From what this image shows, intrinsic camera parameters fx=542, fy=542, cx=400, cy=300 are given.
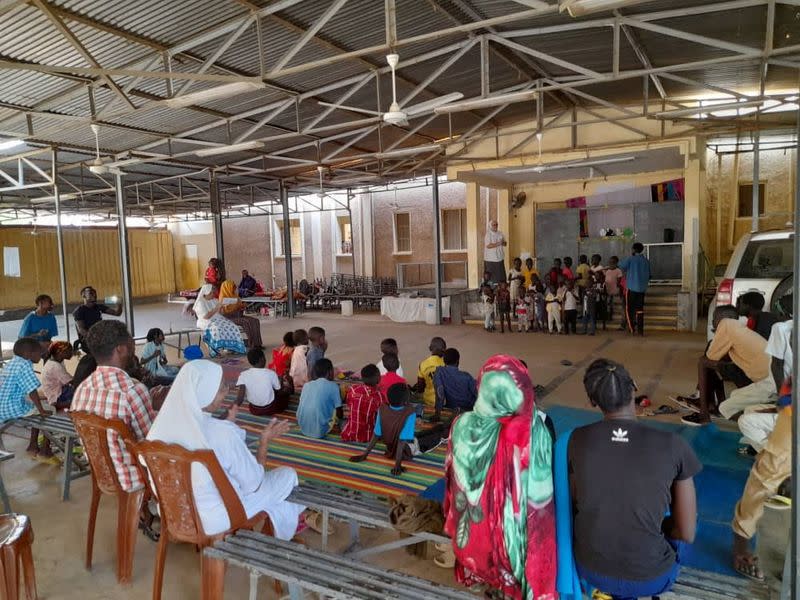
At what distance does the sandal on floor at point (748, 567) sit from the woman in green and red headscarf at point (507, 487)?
1589 mm

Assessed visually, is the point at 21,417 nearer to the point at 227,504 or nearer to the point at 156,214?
the point at 227,504

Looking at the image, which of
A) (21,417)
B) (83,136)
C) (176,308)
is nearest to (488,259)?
(83,136)

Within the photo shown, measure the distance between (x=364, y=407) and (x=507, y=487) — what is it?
306cm

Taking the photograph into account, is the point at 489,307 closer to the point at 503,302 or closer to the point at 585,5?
the point at 503,302

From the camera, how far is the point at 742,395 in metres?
4.61

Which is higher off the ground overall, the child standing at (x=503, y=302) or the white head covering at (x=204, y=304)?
the white head covering at (x=204, y=304)

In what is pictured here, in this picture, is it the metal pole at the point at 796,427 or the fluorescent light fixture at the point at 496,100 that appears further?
the fluorescent light fixture at the point at 496,100

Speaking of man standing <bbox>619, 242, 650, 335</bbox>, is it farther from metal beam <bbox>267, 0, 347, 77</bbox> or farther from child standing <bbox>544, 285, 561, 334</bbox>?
metal beam <bbox>267, 0, 347, 77</bbox>

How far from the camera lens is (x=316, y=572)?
248 cm

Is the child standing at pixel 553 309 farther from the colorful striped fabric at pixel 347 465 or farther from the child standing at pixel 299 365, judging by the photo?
the colorful striped fabric at pixel 347 465

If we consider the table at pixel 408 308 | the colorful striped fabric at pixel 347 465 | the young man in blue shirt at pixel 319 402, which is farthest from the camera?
the table at pixel 408 308

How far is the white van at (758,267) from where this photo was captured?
614 cm

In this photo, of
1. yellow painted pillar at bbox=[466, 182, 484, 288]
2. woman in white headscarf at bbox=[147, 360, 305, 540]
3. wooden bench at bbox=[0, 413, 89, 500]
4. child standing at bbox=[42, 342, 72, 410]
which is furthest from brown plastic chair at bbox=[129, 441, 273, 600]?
yellow painted pillar at bbox=[466, 182, 484, 288]

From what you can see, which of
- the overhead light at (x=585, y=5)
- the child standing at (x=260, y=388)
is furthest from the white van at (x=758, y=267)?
the child standing at (x=260, y=388)
